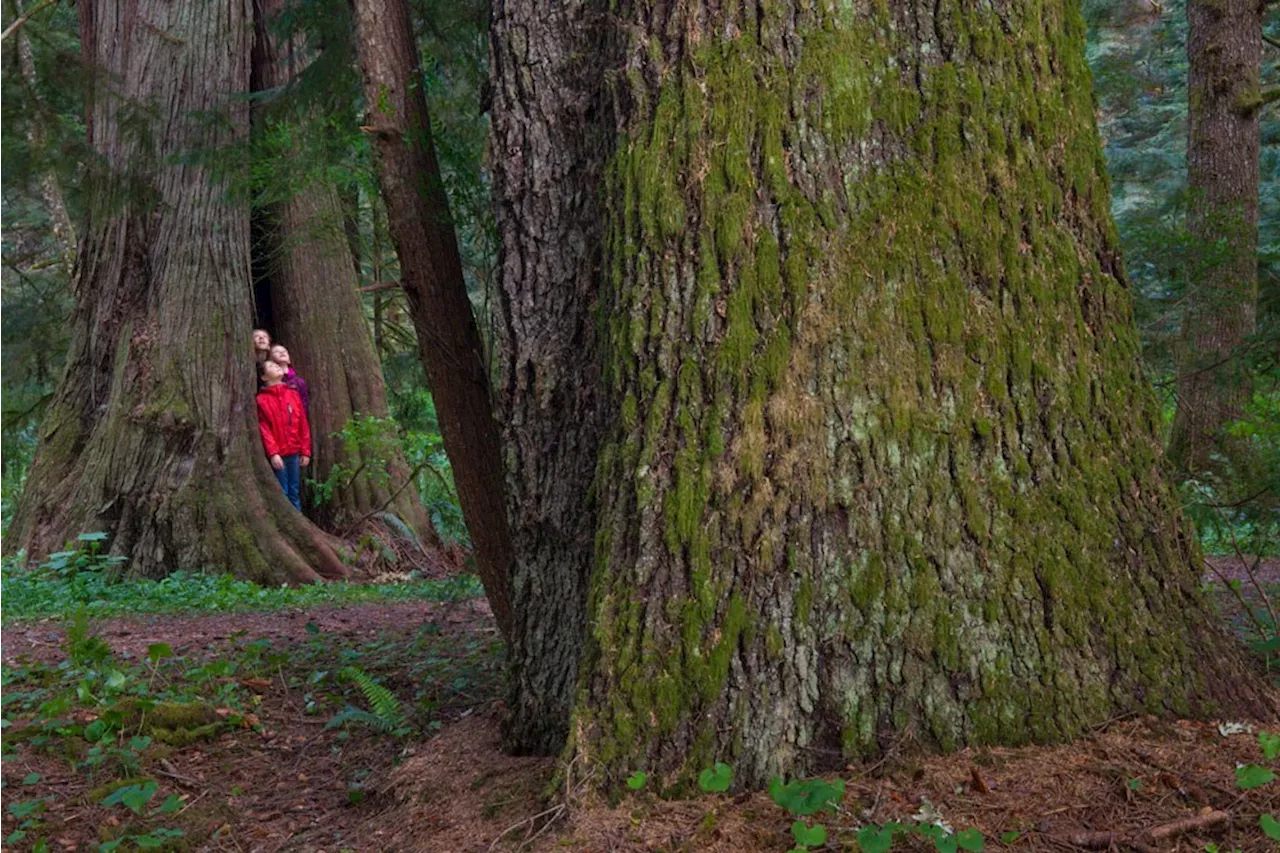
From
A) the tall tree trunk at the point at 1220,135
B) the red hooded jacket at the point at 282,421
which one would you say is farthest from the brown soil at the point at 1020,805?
the red hooded jacket at the point at 282,421

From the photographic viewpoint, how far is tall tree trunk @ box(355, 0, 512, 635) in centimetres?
427

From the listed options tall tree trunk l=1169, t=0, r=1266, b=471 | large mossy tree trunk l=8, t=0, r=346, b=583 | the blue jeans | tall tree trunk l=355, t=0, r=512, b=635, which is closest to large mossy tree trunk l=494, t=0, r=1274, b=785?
tall tree trunk l=355, t=0, r=512, b=635

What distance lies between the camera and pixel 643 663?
3023 millimetres

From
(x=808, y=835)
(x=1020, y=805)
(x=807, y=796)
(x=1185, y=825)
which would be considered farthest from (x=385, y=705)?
(x=1185, y=825)

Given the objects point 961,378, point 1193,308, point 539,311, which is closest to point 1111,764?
point 961,378

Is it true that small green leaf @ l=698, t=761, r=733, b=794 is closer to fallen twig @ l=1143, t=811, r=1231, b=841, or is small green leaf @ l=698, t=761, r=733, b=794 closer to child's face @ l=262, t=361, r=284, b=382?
fallen twig @ l=1143, t=811, r=1231, b=841

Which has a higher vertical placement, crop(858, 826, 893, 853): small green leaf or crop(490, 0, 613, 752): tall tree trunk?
crop(490, 0, 613, 752): tall tree trunk

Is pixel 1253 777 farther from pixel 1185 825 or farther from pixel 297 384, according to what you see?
pixel 297 384

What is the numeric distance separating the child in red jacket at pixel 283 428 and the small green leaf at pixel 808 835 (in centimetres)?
854

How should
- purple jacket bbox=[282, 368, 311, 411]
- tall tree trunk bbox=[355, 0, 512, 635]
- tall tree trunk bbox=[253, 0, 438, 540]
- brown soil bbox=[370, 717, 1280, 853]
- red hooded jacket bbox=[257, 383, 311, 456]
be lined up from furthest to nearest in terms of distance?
1. tall tree trunk bbox=[253, 0, 438, 540]
2. purple jacket bbox=[282, 368, 311, 411]
3. red hooded jacket bbox=[257, 383, 311, 456]
4. tall tree trunk bbox=[355, 0, 512, 635]
5. brown soil bbox=[370, 717, 1280, 853]

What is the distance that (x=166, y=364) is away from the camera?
9.80 metres

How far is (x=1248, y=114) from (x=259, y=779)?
10060 mm

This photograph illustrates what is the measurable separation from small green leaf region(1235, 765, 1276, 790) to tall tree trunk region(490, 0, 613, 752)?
5.85ft

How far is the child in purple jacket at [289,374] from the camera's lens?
1068cm
